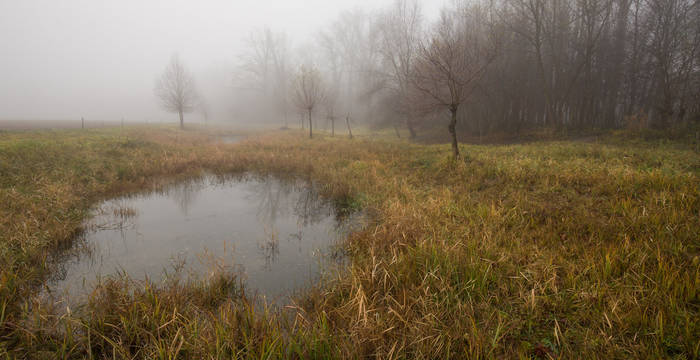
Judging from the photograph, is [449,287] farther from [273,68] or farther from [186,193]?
[273,68]

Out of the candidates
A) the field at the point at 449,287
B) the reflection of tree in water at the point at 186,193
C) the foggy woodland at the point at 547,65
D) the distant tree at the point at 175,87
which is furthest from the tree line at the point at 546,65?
the distant tree at the point at 175,87

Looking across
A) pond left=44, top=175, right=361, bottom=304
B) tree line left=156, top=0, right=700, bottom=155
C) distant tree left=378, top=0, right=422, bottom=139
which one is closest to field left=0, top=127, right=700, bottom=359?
pond left=44, top=175, right=361, bottom=304

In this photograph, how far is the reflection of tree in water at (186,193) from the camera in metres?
7.92

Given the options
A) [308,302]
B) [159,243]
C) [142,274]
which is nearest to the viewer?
[308,302]

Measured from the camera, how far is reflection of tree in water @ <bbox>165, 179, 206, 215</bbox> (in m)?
7.92

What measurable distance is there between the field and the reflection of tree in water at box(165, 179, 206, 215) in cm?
207

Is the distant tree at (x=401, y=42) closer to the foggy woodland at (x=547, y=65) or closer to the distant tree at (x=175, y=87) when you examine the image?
the foggy woodland at (x=547, y=65)

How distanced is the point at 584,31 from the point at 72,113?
113977 millimetres

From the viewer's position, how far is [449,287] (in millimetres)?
3199

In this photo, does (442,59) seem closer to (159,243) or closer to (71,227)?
(159,243)

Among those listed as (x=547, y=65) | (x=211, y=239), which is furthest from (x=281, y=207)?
(x=547, y=65)

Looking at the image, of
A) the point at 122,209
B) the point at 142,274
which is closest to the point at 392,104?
the point at 122,209

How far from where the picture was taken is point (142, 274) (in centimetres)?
427

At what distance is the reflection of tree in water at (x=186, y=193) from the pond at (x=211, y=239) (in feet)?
0.10
